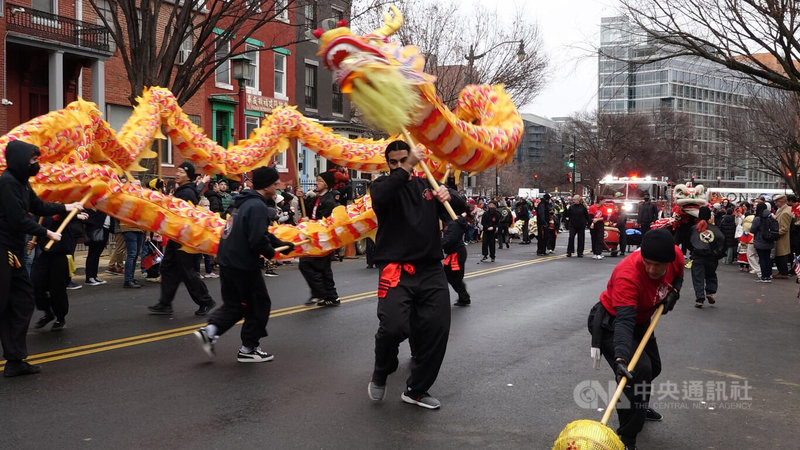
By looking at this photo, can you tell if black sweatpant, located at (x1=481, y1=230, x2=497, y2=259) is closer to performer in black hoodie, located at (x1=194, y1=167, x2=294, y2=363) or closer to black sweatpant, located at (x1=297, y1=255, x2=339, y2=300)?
black sweatpant, located at (x1=297, y1=255, x2=339, y2=300)

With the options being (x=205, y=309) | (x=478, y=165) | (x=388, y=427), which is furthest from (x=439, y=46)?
(x=388, y=427)

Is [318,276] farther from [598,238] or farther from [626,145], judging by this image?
[626,145]

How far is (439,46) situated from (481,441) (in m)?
26.8

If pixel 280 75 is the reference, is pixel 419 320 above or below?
below

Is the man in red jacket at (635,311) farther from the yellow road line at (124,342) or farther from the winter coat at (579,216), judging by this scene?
the winter coat at (579,216)

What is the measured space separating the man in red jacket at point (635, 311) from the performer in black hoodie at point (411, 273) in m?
1.17

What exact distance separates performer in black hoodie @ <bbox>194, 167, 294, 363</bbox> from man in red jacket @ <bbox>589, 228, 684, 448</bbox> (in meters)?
3.24

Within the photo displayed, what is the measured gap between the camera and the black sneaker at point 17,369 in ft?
20.4

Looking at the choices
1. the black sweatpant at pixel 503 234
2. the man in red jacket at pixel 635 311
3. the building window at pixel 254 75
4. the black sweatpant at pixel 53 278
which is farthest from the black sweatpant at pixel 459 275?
the building window at pixel 254 75

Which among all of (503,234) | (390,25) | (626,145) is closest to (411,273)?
(390,25)

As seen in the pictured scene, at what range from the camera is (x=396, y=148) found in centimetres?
551

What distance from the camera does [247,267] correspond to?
684cm

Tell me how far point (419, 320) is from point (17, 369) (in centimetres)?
A: 354

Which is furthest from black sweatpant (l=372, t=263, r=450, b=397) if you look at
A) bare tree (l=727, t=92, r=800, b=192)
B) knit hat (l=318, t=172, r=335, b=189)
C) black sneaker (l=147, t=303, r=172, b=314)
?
bare tree (l=727, t=92, r=800, b=192)
